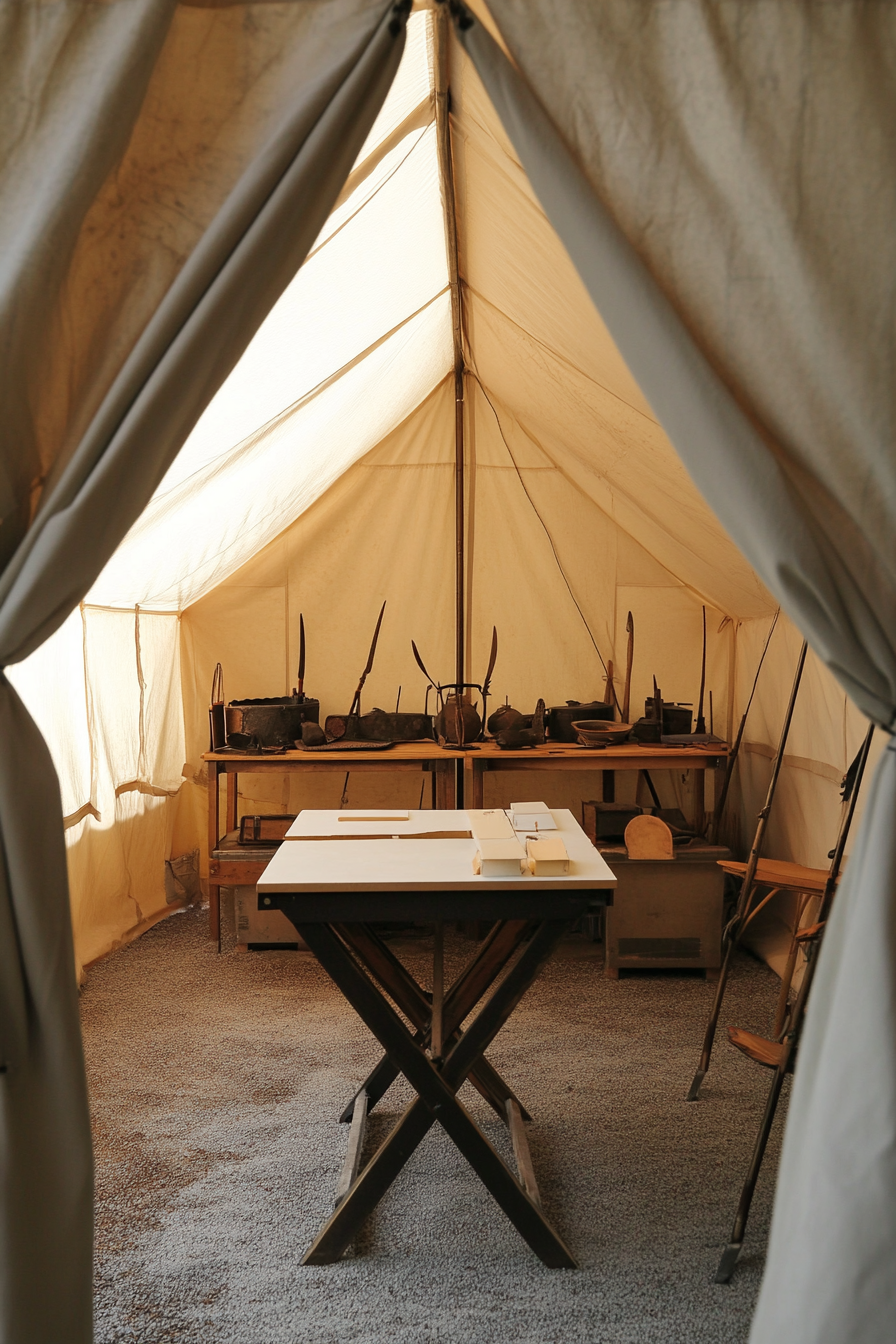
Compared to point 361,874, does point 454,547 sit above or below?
above

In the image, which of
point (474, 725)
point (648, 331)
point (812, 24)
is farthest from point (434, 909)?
point (474, 725)

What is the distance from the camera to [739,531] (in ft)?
4.42

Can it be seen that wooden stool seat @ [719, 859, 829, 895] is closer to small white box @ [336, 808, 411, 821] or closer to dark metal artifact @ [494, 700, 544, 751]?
small white box @ [336, 808, 411, 821]

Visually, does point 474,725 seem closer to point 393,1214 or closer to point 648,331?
point 393,1214

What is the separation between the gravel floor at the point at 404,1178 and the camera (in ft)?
6.25

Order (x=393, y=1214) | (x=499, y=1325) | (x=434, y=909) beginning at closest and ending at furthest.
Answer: (x=499, y=1325)
(x=434, y=909)
(x=393, y=1214)

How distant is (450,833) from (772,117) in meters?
1.84

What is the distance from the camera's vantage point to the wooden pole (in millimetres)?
2057

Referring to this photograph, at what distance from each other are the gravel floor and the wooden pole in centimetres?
210

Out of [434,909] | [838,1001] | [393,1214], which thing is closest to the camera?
[838,1001]

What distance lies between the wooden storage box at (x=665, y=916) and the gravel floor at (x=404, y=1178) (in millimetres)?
161

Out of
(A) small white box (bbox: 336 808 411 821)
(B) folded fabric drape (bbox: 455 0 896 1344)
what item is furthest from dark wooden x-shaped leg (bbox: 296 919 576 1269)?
(B) folded fabric drape (bbox: 455 0 896 1344)

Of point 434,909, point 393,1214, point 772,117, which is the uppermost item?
point 772,117

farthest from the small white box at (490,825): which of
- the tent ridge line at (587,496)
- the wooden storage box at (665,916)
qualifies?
the tent ridge line at (587,496)
